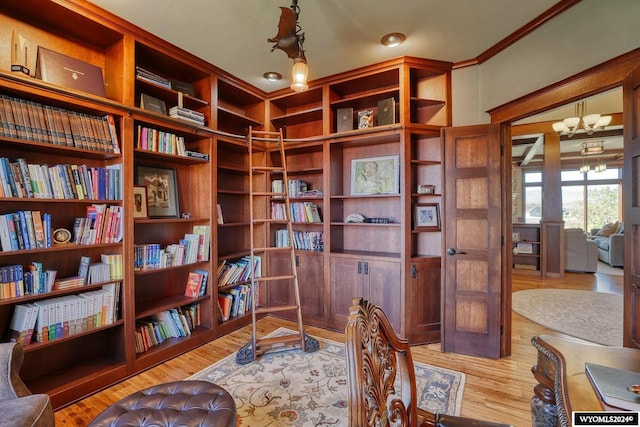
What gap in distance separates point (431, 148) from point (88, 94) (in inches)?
124

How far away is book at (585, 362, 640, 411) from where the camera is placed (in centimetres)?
77

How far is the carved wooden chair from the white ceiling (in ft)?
7.15

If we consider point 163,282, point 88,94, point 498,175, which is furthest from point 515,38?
point 163,282

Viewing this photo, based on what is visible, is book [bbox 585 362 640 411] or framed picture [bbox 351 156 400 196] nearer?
book [bbox 585 362 640 411]

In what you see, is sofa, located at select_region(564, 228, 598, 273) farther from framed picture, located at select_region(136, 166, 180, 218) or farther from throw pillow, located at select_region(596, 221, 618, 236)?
framed picture, located at select_region(136, 166, 180, 218)

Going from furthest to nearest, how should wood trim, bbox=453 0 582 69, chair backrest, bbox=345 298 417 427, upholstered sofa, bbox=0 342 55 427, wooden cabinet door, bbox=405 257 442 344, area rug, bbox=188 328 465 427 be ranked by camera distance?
wooden cabinet door, bbox=405 257 442 344
wood trim, bbox=453 0 582 69
area rug, bbox=188 328 465 427
upholstered sofa, bbox=0 342 55 427
chair backrest, bbox=345 298 417 427

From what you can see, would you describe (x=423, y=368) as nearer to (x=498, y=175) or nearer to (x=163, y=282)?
(x=498, y=175)

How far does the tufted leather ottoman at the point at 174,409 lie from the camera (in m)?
1.31

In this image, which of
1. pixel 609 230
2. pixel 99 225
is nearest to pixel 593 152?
pixel 609 230

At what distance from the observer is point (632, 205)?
5.21ft

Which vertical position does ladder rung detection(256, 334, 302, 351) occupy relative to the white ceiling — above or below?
below

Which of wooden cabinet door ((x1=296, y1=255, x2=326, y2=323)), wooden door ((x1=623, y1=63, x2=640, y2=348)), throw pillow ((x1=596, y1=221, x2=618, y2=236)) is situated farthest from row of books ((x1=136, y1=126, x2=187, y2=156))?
throw pillow ((x1=596, y1=221, x2=618, y2=236))

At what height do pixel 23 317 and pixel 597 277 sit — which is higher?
pixel 23 317

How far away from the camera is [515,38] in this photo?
244 centimetres
